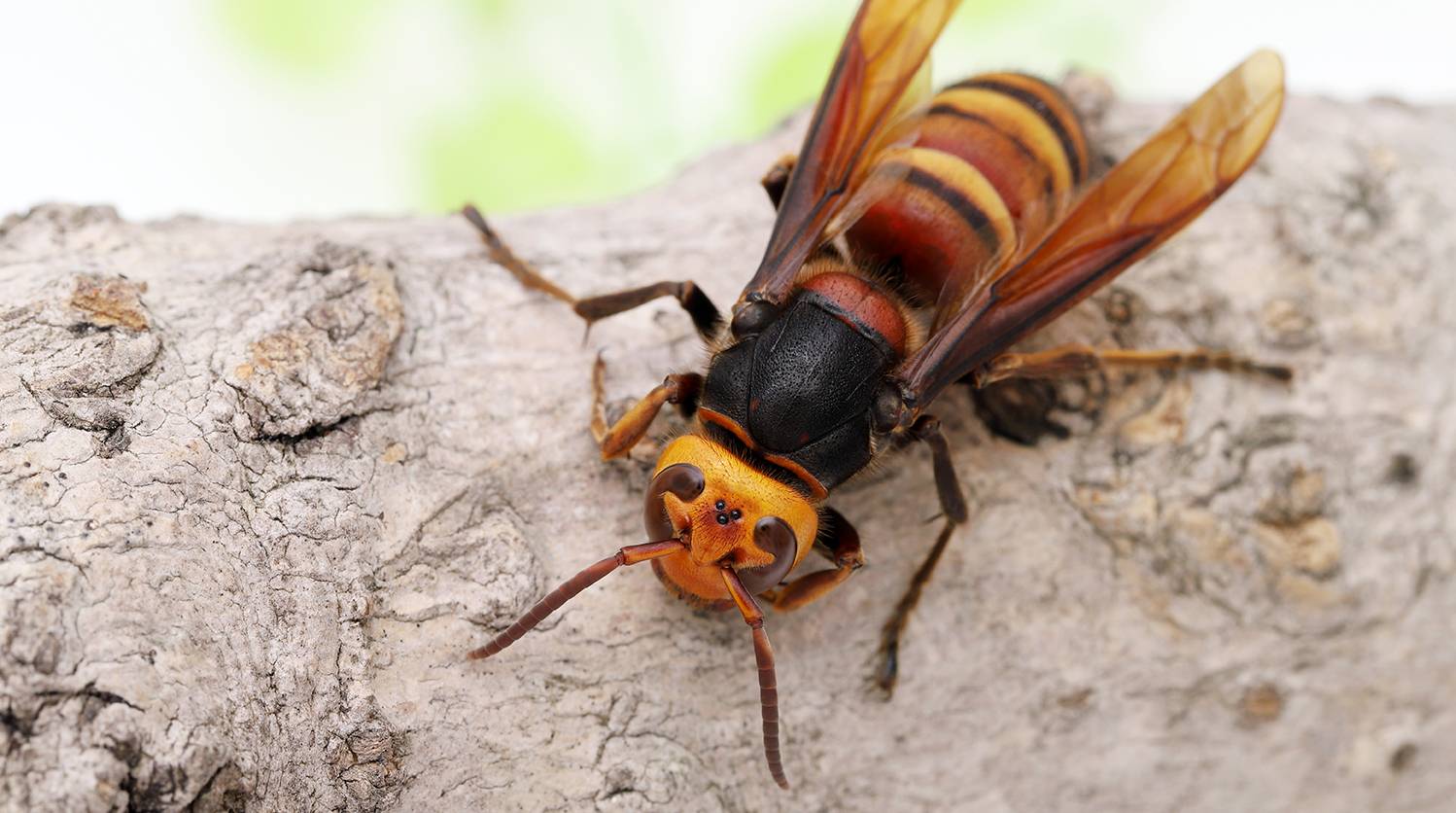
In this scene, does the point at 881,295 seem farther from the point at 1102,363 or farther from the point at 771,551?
the point at 771,551

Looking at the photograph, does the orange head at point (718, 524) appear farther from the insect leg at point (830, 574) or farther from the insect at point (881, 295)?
the insect leg at point (830, 574)

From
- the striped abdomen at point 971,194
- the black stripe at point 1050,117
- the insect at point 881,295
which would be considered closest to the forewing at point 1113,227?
the insect at point 881,295

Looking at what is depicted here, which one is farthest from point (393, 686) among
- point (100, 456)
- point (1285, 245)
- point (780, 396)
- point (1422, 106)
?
point (1422, 106)

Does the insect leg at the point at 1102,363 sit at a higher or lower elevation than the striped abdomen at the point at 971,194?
lower

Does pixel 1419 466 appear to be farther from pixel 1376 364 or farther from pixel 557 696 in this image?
pixel 557 696

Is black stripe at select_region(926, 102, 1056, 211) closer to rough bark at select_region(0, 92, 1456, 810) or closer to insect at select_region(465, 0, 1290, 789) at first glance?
insect at select_region(465, 0, 1290, 789)

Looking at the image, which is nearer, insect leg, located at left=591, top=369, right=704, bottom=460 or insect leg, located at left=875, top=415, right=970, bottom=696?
insect leg, located at left=591, top=369, right=704, bottom=460

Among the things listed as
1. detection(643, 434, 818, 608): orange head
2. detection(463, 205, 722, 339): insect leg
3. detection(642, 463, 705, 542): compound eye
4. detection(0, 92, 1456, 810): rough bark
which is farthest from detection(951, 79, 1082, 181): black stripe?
detection(642, 463, 705, 542): compound eye
